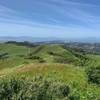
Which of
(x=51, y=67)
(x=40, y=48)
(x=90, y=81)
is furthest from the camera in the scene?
(x=40, y=48)

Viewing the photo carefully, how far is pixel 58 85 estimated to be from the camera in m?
16.1

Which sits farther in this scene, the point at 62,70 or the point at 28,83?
the point at 62,70

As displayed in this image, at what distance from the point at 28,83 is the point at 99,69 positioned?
60.7 feet

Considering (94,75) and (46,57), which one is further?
(46,57)

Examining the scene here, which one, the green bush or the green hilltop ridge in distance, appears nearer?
the green bush

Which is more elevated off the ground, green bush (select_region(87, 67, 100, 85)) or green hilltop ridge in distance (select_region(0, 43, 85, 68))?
green bush (select_region(87, 67, 100, 85))

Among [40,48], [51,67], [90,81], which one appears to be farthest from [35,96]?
[40,48]

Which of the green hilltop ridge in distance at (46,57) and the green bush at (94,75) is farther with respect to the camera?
the green hilltop ridge in distance at (46,57)

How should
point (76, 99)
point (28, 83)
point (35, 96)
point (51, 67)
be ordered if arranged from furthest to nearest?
point (51, 67) → point (76, 99) → point (28, 83) → point (35, 96)

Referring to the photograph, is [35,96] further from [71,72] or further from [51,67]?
[51,67]

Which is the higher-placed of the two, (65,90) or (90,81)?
(65,90)

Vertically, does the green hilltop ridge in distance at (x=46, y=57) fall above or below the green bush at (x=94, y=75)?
below

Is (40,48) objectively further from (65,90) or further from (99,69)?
(65,90)

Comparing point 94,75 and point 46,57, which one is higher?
point 94,75
